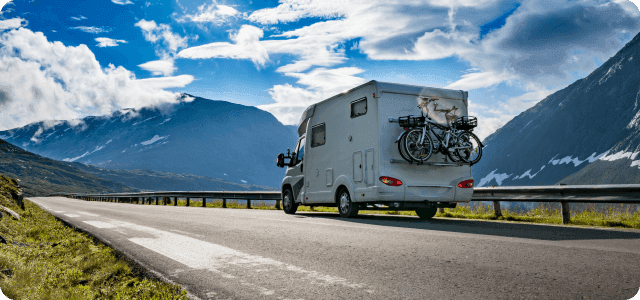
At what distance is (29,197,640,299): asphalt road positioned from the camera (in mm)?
3914

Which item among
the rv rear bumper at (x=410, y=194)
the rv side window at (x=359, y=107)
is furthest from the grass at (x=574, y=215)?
the rv side window at (x=359, y=107)

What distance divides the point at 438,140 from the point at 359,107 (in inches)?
76.7

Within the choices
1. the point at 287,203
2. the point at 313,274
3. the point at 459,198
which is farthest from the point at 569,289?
the point at 287,203

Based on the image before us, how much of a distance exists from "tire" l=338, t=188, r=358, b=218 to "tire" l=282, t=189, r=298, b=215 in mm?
2704

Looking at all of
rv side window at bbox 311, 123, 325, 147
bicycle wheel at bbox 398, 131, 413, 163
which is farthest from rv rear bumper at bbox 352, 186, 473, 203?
rv side window at bbox 311, 123, 325, 147

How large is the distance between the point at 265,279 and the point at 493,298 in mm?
1969

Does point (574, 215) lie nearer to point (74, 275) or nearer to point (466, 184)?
point (466, 184)

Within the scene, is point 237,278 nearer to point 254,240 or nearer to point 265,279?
point 265,279

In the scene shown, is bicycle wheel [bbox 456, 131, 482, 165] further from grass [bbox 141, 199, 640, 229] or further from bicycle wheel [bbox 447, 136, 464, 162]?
grass [bbox 141, 199, 640, 229]

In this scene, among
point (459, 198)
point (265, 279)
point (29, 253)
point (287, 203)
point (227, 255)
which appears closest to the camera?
point (265, 279)

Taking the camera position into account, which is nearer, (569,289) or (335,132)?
(569,289)

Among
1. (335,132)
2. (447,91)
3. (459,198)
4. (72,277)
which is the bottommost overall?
(72,277)

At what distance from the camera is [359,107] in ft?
37.2

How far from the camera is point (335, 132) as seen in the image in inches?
485
